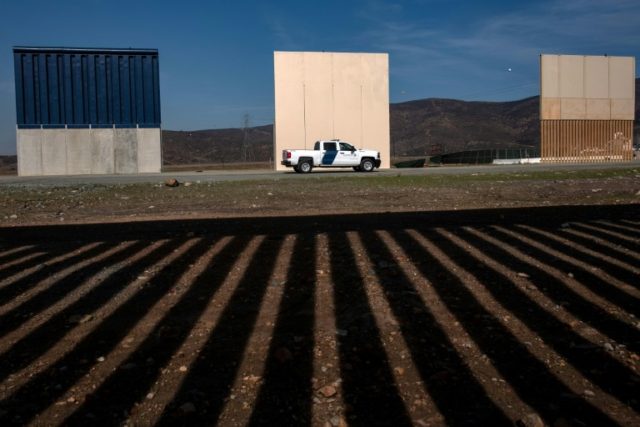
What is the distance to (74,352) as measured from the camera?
3791 mm

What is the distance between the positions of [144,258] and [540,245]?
171 inches

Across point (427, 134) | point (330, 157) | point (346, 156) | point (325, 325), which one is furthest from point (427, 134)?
point (325, 325)

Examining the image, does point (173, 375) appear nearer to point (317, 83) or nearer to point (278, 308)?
point (278, 308)

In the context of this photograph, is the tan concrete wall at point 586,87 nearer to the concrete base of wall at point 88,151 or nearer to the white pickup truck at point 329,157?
the white pickup truck at point 329,157

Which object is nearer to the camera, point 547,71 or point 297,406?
point 297,406

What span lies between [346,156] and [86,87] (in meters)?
16.1

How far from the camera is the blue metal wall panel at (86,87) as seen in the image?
3469cm

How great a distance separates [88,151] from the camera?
116 feet

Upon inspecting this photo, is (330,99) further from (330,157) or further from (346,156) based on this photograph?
(330,157)

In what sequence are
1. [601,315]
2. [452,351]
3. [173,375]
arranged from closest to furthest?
1. [173,375]
2. [452,351]
3. [601,315]

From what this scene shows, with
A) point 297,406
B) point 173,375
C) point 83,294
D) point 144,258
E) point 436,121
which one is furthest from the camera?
point 436,121

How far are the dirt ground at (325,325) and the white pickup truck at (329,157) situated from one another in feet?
74.3

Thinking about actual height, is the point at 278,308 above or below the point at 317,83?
below

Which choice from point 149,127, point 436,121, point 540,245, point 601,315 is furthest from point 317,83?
point 436,121
